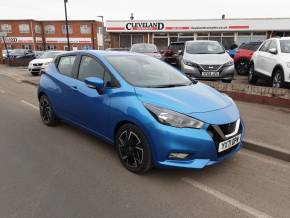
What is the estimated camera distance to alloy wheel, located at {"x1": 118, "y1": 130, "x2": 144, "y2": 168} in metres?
3.83

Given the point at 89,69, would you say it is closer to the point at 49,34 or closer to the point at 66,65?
the point at 66,65

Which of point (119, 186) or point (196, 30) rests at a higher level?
point (196, 30)

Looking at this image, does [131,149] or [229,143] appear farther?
[131,149]

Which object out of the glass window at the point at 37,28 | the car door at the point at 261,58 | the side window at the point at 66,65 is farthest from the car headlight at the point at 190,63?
the glass window at the point at 37,28

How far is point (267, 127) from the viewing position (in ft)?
18.8

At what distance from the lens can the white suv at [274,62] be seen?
7746 mm

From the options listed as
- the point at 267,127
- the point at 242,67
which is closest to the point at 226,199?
the point at 267,127

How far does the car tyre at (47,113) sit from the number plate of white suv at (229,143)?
3655mm

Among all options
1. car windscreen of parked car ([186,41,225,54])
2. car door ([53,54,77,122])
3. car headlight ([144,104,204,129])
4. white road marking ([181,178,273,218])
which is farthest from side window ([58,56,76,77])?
car windscreen of parked car ([186,41,225,54])

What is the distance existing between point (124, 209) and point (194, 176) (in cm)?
119

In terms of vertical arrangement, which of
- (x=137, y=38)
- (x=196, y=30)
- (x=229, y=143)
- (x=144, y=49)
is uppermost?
(x=196, y=30)

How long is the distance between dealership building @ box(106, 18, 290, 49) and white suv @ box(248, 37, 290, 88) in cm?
2333

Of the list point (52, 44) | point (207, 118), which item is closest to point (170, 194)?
point (207, 118)

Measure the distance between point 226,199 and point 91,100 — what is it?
8.02ft
